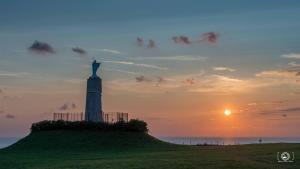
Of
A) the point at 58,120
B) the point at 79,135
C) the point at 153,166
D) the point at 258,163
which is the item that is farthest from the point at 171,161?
the point at 58,120

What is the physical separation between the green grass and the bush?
4.74ft

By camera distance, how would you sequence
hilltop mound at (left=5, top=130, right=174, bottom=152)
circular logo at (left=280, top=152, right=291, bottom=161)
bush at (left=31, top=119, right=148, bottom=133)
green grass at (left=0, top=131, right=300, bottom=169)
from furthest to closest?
bush at (left=31, top=119, right=148, bottom=133) < hilltop mound at (left=5, top=130, right=174, bottom=152) < circular logo at (left=280, top=152, right=291, bottom=161) < green grass at (left=0, top=131, right=300, bottom=169)

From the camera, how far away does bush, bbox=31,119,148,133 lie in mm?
66688

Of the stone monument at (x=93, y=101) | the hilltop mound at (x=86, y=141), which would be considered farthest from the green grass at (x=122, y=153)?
the stone monument at (x=93, y=101)

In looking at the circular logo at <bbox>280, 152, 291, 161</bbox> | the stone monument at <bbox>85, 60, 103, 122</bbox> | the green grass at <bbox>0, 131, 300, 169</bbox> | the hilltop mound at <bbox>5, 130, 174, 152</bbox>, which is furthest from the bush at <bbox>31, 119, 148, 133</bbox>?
the circular logo at <bbox>280, 152, 291, 161</bbox>

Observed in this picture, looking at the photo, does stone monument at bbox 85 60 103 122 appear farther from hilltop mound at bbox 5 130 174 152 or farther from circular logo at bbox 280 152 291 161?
circular logo at bbox 280 152 291 161

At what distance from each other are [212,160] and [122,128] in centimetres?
3089

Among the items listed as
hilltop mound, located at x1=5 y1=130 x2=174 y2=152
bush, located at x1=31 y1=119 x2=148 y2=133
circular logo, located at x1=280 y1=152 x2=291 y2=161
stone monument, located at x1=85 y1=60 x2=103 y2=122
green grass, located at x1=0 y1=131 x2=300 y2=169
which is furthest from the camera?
stone monument, located at x1=85 y1=60 x2=103 y2=122

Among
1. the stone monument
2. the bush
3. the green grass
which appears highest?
the stone monument

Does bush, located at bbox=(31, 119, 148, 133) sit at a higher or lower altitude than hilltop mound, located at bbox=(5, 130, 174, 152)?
higher

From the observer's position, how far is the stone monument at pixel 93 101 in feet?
236

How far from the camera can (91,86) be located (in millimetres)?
71938

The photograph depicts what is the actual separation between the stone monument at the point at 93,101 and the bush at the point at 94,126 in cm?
473

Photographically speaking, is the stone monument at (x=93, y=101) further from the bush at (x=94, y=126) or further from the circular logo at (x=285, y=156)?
the circular logo at (x=285, y=156)
